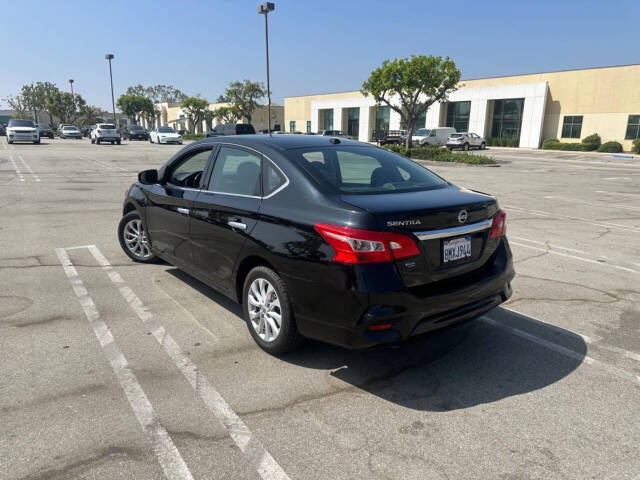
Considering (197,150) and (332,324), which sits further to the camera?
(197,150)

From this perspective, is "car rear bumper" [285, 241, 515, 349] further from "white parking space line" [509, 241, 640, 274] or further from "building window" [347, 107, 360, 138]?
"building window" [347, 107, 360, 138]

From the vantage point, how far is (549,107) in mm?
46688

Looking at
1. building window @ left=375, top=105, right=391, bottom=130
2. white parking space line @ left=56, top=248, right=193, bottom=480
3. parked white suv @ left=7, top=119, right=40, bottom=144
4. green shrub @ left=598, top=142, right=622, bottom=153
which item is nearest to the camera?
white parking space line @ left=56, top=248, right=193, bottom=480

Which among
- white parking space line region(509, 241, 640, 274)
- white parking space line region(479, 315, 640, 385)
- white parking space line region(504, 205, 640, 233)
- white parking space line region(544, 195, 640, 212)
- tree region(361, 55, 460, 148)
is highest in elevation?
tree region(361, 55, 460, 148)

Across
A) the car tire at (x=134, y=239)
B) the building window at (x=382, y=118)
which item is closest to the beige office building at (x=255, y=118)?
the building window at (x=382, y=118)

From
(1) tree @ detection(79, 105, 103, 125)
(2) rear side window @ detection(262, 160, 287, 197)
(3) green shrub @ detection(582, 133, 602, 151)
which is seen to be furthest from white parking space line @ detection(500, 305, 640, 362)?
(1) tree @ detection(79, 105, 103, 125)

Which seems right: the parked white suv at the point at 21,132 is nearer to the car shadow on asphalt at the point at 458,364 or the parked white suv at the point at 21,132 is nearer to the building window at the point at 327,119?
the building window at the point at 327,119

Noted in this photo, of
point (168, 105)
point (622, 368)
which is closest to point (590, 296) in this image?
point (622, 368)

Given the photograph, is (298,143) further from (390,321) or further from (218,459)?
(218,459)

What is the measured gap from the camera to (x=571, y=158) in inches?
1414

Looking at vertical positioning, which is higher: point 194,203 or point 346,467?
point 194,203

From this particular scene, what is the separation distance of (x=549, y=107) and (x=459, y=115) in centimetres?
978

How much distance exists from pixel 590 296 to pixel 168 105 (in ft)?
395

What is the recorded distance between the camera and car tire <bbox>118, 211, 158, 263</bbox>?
591 cm
